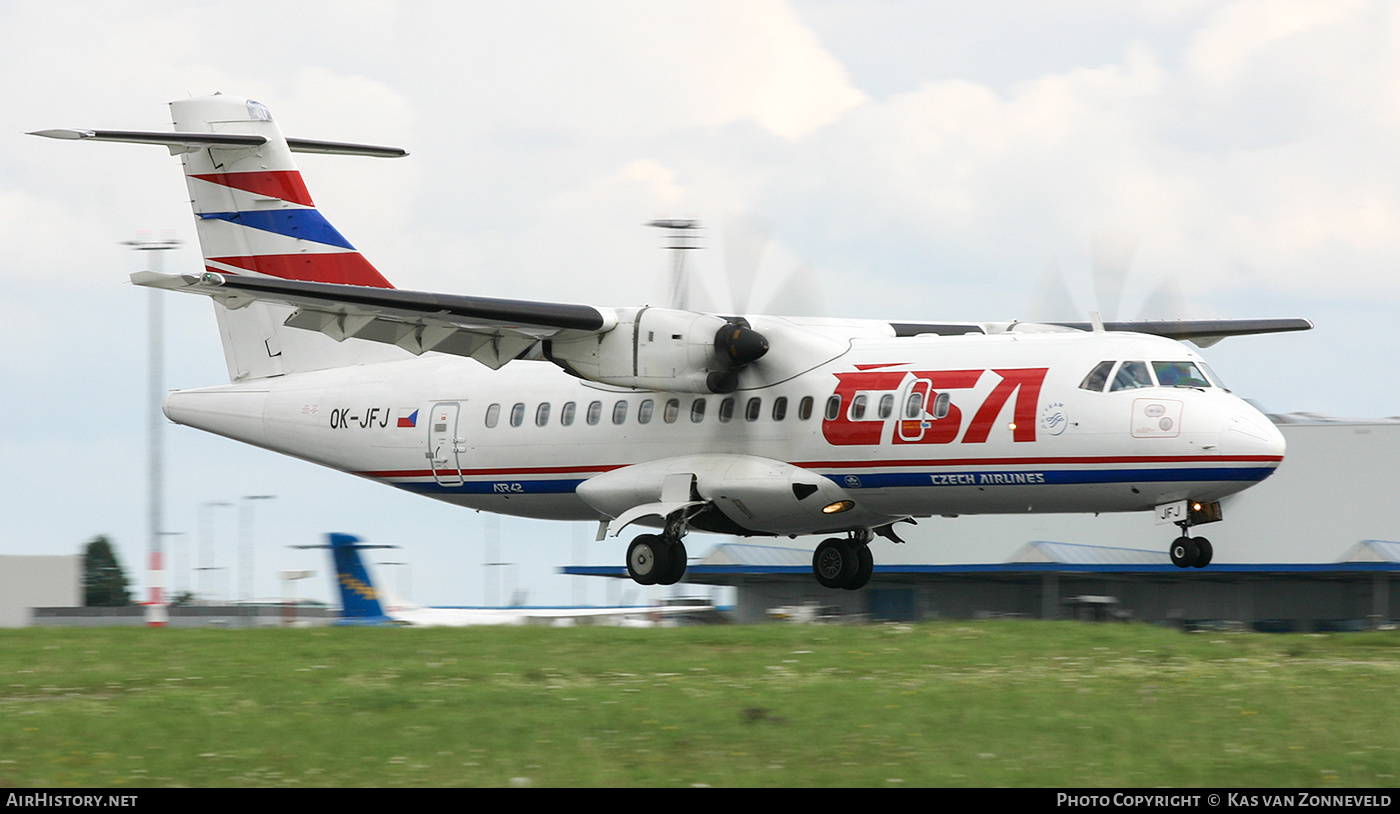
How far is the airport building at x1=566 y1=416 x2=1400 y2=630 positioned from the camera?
4425 cm

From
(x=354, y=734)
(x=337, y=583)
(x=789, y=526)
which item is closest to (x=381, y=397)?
(x=337, y=583)

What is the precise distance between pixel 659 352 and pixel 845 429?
2961 millimetres

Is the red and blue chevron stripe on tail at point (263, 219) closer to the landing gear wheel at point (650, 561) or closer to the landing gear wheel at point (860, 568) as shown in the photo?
the landing gear wheel at point (650, 561)

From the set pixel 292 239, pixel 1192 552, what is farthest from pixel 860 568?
pixel 292 239

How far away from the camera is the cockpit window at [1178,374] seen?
20469 mm

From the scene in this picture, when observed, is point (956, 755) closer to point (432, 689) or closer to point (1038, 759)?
point (1038, 759)

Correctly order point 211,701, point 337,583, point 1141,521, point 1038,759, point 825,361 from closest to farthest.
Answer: point 1038,759 < point 211,701 < point 825,361 < point 337,583 < point 1141,521

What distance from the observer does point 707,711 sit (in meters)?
12.7

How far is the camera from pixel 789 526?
23.1 metres

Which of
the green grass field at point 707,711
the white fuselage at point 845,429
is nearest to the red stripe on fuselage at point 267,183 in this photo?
the white fuselage at point 845,429

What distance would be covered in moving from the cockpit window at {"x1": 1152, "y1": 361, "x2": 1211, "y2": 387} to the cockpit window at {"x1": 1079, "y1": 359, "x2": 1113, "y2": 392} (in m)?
0.63

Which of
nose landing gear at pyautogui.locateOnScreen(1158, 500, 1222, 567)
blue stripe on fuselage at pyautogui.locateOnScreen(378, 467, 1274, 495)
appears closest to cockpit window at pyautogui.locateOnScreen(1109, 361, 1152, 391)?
blue stripe on fuselage at pyautogui.locateOnScreen(378, 467, 1274, 495)

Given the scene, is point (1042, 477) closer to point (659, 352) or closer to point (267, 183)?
point (659, 352)
